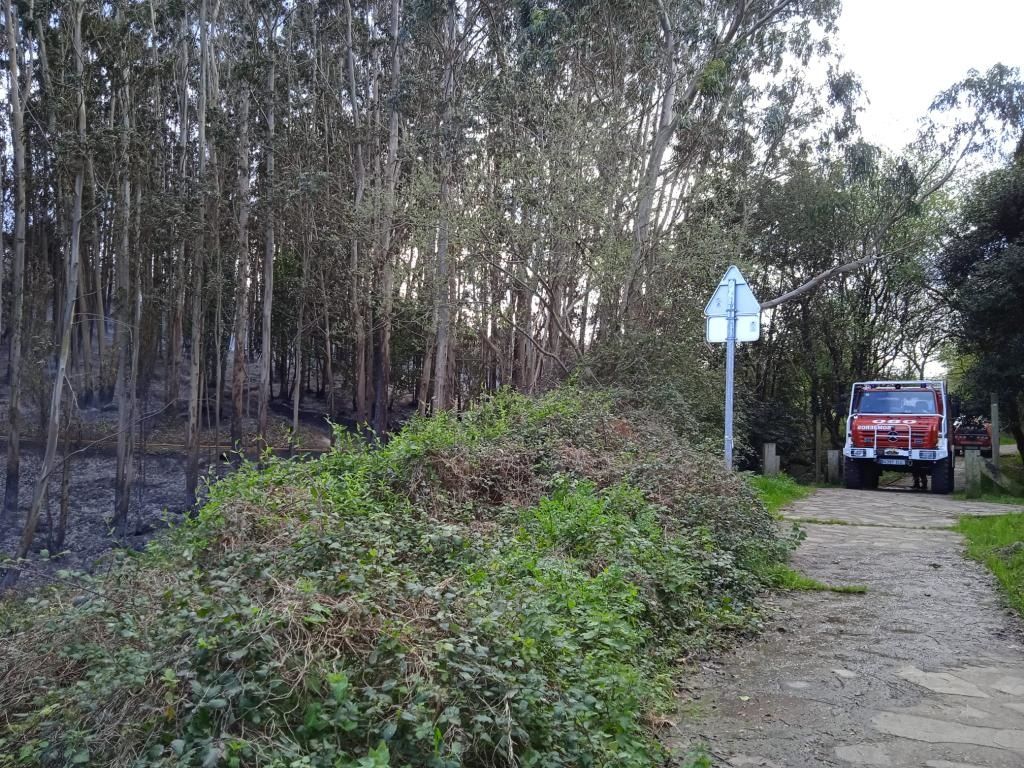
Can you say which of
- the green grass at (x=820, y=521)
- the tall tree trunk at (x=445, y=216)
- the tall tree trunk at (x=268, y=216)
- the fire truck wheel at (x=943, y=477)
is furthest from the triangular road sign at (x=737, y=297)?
the tall tree trunk at (x=268, y=216)

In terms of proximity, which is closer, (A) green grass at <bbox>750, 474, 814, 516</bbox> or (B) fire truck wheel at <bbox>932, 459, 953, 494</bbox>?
(A) green grass at <bbox>750, 474, 814, 516</bbox>

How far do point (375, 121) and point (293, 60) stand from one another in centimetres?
332

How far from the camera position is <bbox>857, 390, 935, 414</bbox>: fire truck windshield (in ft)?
66.9

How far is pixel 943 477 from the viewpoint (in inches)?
757

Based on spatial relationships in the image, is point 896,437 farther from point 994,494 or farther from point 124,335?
point 124,335

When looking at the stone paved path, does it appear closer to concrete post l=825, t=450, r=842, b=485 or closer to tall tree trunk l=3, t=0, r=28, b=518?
concrete post l=825, t=450, r=842, b=485

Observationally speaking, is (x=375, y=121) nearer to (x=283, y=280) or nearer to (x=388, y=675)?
(x=283, y=280)

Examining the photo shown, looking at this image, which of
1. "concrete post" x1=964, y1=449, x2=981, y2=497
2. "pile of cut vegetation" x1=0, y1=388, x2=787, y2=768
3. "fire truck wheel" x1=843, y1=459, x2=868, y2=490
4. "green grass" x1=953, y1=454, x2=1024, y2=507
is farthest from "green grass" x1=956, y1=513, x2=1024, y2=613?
"fire truck wheel" x1=843, y1=459, x2=868, y2=490

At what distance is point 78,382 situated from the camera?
1308 inches

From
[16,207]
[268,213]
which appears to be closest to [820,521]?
[268,213]

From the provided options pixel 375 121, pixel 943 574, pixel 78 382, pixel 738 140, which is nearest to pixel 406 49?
pixel 375 121

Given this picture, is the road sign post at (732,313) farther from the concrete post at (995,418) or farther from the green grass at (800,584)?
the concrete post at (995,418)

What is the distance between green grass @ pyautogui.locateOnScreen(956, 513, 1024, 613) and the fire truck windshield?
8.99 m

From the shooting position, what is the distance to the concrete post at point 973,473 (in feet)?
57.3
